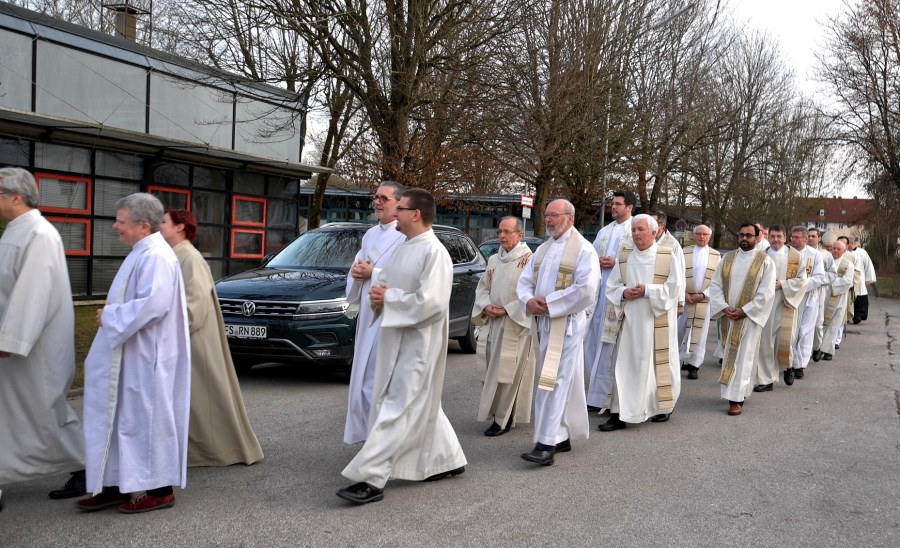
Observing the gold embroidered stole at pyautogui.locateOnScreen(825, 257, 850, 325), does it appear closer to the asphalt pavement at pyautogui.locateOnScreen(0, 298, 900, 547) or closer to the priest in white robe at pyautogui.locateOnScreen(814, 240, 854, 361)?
the priest in white robe at pyautogui.locateOnScreen(814, 240, 854, 361)

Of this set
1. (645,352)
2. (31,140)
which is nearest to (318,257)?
(645,352)

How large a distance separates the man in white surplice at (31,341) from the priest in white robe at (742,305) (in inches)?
231

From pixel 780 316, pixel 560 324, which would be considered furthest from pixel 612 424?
pixel 780 316

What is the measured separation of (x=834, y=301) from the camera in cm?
1412

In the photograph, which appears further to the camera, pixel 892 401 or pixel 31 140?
pixel 31 140

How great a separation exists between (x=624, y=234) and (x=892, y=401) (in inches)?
132

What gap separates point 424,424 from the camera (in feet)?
17.7

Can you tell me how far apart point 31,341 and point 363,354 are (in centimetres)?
199

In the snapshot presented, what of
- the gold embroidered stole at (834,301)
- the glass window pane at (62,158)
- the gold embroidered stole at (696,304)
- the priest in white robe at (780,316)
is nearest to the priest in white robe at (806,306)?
the priest in white robe at (780,316)

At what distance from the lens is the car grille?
902 cm

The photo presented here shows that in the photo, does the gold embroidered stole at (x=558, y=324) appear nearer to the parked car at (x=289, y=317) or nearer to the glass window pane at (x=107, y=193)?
the parked car at (x=289, y=317)

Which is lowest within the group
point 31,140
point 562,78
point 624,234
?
point 624,234

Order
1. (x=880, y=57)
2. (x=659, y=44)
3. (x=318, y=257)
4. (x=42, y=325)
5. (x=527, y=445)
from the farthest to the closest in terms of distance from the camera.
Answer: (x=880, y=57) < (x=659, y=44) < (x=318, y=257) < (x=527, y=445) < (x=42, y=325)

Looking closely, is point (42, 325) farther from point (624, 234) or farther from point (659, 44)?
point (659, 44)
